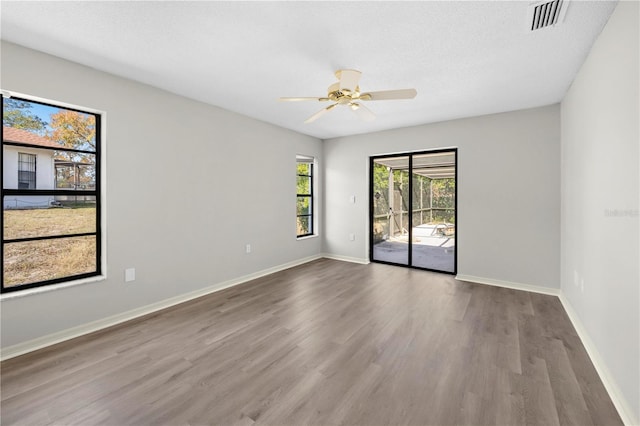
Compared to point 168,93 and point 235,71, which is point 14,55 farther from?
point 235,71

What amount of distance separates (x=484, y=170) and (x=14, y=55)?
547 centimetres

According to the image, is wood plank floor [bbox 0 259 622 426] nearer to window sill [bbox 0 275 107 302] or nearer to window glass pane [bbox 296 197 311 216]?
window sill [bbox 0 275 107 302]

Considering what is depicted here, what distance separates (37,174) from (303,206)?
13.0ft

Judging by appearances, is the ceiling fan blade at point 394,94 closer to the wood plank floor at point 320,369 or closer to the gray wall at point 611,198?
the gray wall at point 611,198

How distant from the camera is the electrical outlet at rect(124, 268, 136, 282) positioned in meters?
3.05

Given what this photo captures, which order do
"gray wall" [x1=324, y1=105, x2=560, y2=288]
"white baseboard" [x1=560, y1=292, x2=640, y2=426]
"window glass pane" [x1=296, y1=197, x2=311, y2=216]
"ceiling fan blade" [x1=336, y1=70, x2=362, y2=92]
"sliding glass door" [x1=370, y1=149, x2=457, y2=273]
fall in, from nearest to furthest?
"white baseboard" [x1=560, y1=292, x2=640, y2=426], "ceiling fan blade" [x1=336, y1=70, x2=362, y2=92], "gray wall" [x1=324, y1=105, x2=560, y2=288], "sliding glass door" [x1=370, y1=149, x2=457, y2=273], "window glass pane" [x1=296, y1=197, x2=311, y2=216]

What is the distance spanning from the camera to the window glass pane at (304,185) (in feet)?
18.8

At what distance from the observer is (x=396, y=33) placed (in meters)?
2.19

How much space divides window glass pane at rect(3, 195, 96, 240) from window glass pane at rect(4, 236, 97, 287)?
0.09 m

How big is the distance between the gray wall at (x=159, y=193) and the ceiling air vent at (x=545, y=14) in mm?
3535

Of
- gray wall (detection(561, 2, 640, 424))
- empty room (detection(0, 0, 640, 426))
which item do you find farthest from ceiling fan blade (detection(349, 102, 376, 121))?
gray wall (detection(561, 2, 640, 424))

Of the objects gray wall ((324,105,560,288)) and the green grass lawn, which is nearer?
the green grass lawn

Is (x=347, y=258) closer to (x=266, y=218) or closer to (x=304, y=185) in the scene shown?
(x=304, y=185)

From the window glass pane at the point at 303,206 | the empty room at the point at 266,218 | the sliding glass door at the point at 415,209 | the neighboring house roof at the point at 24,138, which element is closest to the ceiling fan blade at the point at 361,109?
the empty room at the point at 266,218
